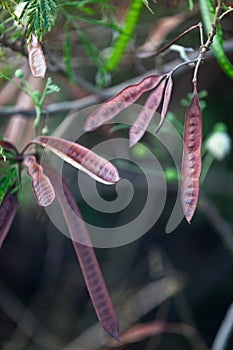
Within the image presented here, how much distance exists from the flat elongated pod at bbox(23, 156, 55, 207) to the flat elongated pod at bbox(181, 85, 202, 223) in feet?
0.41

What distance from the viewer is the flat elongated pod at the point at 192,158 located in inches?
21.3

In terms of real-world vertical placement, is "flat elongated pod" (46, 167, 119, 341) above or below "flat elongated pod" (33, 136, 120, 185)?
below

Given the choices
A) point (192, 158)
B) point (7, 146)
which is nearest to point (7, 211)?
point (7, 146)

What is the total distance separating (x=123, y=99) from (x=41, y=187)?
13 centimetres

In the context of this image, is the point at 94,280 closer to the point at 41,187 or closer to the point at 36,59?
the point at 41,187

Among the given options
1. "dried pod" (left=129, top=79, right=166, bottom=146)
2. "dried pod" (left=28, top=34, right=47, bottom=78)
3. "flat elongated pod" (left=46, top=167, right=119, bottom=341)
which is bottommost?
"flat elongated pod" (left=46, top=167, right=119, bottom=341)

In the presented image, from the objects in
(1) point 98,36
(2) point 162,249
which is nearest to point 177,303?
(2) point 162,249

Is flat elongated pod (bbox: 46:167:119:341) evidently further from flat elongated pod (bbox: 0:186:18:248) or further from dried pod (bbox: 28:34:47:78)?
dried pod (bbox: 28:34:47:78)

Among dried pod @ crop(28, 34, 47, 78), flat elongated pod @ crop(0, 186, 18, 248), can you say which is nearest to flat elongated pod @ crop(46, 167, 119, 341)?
flat elongated pod @ crop(0, 186, 18, 248)

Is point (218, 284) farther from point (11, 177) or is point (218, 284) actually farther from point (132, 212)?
point (11, 177)

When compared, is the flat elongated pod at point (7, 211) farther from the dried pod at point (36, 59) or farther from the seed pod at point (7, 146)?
the dried pod at point (36, 59)

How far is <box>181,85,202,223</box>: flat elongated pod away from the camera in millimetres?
542

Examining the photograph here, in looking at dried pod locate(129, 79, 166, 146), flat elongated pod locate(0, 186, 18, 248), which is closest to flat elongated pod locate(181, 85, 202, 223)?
dried pod locate(129, 79, 166, 146)

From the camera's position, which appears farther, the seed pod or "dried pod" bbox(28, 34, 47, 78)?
the seed pod
